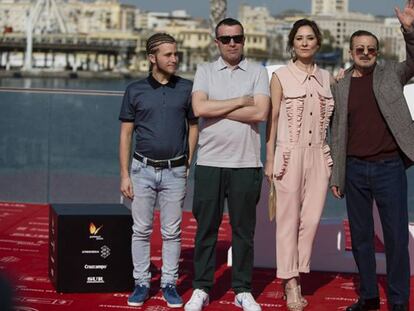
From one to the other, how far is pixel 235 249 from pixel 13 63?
101m

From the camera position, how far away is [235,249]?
434 centimetres

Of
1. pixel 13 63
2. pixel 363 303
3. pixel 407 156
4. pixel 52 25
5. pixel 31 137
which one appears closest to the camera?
pixel 407 156

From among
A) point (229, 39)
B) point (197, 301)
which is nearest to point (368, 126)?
point (229, 39)

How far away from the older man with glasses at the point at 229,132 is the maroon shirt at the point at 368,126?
376 millimetres

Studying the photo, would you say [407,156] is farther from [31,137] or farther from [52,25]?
[52,25]

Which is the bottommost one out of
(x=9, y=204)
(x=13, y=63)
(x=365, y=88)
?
(x=13, y=63)

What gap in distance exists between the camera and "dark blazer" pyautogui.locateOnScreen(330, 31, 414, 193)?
403 cm

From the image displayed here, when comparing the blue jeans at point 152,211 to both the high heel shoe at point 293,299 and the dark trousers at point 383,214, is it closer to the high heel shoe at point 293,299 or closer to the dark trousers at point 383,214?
the high heel shoe at point 293,299

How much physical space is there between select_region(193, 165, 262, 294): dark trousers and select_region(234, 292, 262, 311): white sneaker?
3cm

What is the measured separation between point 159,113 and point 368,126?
0.90m

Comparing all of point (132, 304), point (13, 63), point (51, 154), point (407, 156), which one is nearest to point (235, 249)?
point (132, 304)

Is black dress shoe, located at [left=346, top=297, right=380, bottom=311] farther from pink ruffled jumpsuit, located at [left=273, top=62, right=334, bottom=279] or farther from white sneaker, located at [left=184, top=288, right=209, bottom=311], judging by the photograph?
white sneaker, located at [left=184, top=288, right=209, bottom=311]

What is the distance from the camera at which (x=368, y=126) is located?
4062 mm

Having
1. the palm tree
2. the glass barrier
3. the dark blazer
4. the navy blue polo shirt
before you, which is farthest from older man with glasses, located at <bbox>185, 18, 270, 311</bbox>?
the palm tree
